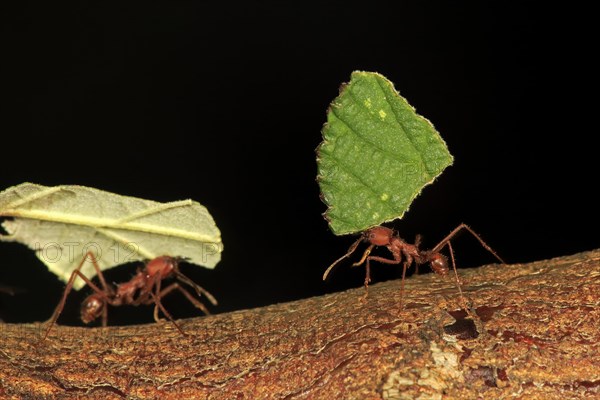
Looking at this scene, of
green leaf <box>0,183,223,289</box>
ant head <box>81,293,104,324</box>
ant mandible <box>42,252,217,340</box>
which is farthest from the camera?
ant head <box>81,293,104,324</box>

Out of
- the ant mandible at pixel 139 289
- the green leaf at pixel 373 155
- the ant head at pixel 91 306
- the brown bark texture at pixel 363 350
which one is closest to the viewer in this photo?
the brown bark texture at pixel 363 350

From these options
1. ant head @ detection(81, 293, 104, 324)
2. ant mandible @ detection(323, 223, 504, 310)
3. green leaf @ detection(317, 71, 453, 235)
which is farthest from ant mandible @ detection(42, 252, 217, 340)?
green leaf @ detection(317, 71, 453, 235)

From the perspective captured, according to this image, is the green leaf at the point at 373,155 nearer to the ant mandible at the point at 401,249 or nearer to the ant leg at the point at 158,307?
the ant mandible at the point at 401,249

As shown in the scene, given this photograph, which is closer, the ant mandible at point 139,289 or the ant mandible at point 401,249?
the ant mandible at point 401,249

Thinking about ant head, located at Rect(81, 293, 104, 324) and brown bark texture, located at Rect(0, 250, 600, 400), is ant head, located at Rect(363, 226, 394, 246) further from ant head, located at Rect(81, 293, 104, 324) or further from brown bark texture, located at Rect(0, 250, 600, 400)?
ant head, located at Rect(81, 293, 104, 324)

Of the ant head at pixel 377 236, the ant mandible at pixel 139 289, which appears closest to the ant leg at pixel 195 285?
the ant mandible at pixel 139 289

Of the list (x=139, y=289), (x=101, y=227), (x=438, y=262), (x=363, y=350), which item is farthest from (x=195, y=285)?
(x=363, y=350)
